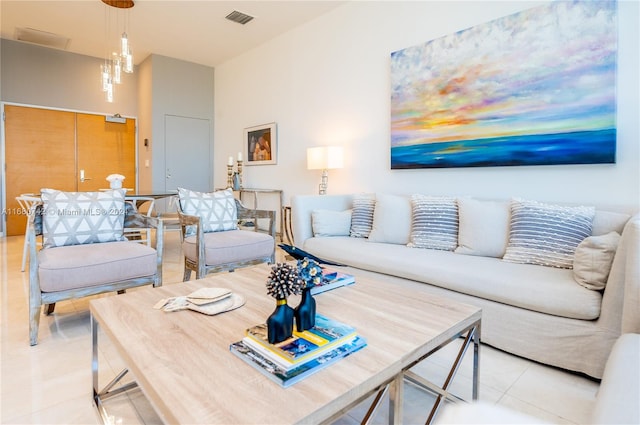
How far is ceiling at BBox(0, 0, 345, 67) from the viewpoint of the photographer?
3998 mm

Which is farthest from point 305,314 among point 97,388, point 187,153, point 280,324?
point 187,153

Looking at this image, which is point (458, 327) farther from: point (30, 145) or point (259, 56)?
point (30, 145)

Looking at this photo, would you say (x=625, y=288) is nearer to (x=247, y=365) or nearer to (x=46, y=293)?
(x=247, y=365)

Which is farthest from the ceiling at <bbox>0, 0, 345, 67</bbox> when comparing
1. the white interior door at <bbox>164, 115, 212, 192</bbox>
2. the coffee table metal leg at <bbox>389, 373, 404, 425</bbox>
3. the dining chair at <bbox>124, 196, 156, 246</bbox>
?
the coffee table metal leg at <bbox>389, 373, 404, 425</bbox>

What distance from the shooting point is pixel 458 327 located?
120 centimetres

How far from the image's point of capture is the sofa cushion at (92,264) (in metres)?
1.84

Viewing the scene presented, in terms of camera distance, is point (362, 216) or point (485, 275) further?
point (362, 216)

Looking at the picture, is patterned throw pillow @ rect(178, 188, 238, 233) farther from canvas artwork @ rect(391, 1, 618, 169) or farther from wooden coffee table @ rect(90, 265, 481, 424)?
canvas artwork @ rect(391, 1, 618, 169)

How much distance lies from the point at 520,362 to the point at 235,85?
5337 millimetres

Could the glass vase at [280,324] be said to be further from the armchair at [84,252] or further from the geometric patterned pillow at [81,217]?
the geometric patterned pillow at [81,217]

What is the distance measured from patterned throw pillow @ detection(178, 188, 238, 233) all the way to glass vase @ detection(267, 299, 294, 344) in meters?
1.83

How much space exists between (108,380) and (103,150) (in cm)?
544

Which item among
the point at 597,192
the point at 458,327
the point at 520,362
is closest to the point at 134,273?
the point at 458,327

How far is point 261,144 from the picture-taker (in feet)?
16.8
